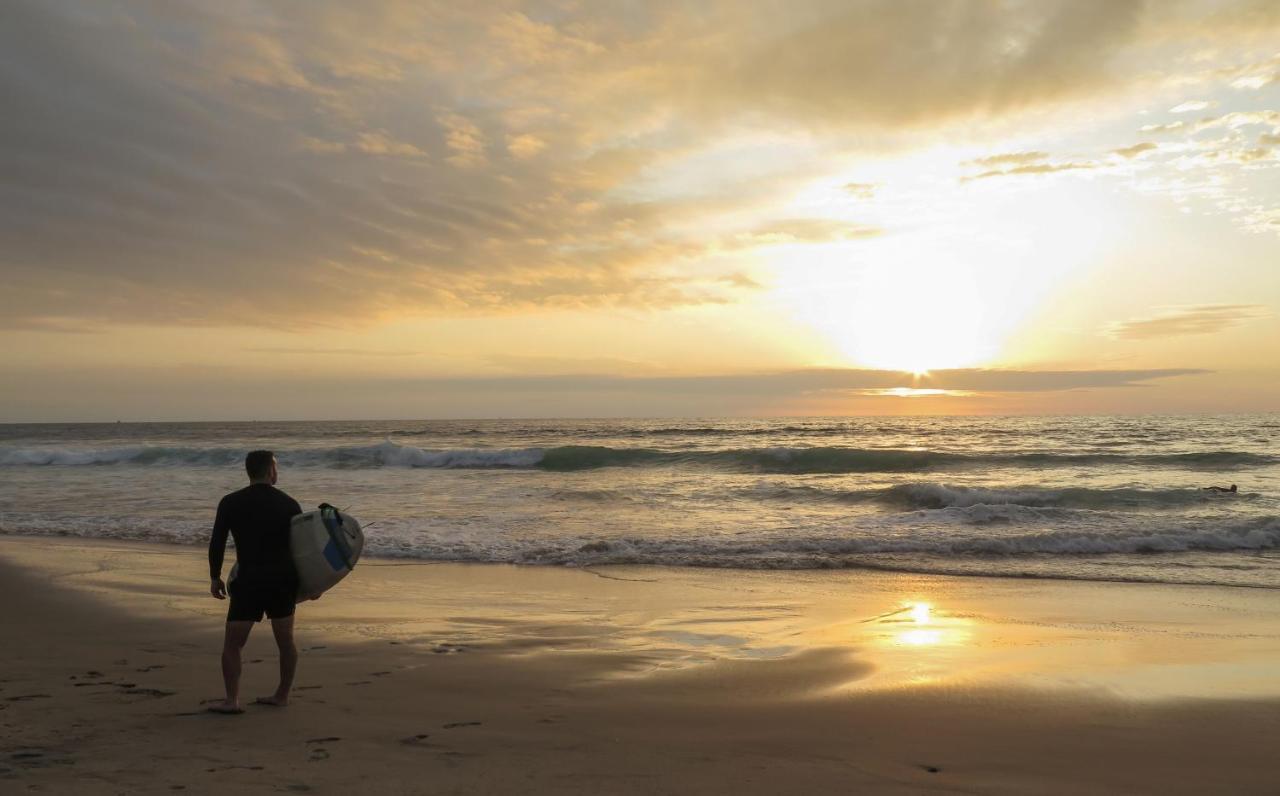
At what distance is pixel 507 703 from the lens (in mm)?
5395

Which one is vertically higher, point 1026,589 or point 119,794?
point 119,794

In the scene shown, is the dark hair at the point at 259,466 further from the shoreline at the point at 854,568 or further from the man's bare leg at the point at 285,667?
the shoreline at the point at 854,568

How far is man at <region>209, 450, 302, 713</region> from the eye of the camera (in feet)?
16.0

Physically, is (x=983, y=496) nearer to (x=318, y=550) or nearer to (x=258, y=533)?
(x=318, y=550)

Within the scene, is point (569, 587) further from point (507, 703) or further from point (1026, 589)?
point (1026, 589)

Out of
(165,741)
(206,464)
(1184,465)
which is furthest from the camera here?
(206,464)

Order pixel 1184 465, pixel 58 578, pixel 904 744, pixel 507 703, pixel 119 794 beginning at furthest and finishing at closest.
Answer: pixel 1184 465
pixel 58 578
pixel 507 703
pixel 904 744
pixel 119 794

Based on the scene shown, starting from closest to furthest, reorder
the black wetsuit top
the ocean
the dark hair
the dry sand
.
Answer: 1. the dry sand
2. the black wetsuit top
3. the dark hair
4. the ocean

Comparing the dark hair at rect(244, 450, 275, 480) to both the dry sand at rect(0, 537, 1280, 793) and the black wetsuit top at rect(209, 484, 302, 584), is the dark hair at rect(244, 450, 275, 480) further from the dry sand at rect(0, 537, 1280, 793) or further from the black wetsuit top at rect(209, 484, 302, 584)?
the dry sand at rect(0, 537, 1280, 793)

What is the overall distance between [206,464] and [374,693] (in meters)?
33.9

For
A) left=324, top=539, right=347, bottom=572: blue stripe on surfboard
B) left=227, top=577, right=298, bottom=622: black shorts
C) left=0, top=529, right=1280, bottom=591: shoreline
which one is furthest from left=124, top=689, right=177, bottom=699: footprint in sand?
left=0, top=529, right=1280, bottom=591: shoreline

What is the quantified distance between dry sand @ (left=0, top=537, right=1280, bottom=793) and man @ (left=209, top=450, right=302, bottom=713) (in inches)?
16.8

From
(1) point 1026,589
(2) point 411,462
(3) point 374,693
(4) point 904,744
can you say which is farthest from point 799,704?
(2) point 411,462

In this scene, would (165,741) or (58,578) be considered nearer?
(165,741)
